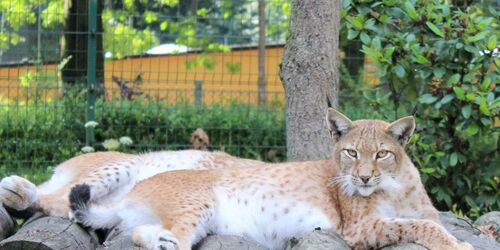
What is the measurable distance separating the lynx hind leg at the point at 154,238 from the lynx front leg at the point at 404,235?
1.00 metres

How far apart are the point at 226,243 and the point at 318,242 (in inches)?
22.8

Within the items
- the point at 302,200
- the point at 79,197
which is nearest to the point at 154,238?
the point at 79,197

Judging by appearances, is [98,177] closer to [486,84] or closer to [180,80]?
[486,84]

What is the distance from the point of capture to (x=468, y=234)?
5.06m

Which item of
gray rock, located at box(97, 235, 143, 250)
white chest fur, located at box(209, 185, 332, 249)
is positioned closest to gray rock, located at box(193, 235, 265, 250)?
white chest fur, located at box(209, 185, 332, 249)

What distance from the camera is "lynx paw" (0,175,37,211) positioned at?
5.35m

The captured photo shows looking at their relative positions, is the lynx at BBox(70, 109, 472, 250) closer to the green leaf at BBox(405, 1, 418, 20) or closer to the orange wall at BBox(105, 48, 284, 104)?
the green leaf at BBox(405, 1, 418, 20)

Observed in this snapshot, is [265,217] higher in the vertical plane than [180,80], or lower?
lower

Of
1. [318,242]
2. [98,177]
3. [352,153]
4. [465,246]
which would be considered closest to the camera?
[318,242]

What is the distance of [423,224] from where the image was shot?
4.55 metres

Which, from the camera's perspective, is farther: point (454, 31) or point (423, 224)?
point (454, 31)

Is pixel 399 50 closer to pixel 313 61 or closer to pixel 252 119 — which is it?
pixel 313 61

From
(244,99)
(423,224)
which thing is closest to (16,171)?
(244,99)

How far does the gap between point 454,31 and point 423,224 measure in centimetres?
286
